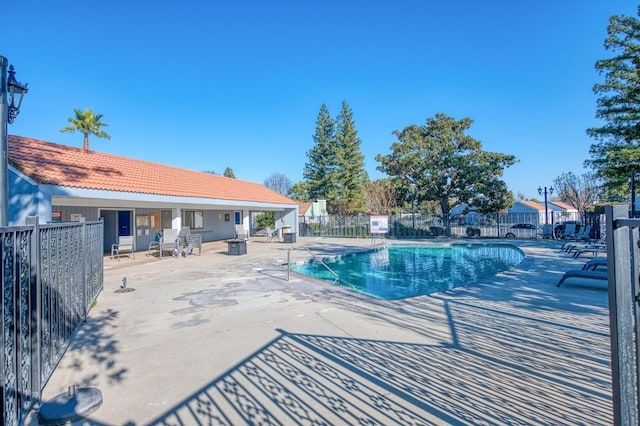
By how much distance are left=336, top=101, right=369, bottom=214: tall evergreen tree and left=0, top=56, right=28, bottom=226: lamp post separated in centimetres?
3284

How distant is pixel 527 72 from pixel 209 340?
66.2 feet

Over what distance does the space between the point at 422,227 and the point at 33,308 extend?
24121 mm

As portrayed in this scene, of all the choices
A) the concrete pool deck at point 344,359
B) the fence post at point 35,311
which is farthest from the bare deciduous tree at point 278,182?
the fence post at point 35,311

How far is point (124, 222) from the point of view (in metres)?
15.9

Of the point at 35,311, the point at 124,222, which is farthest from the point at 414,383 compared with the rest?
the point at 124,222

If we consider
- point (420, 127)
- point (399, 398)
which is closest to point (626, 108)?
point (420, 127)

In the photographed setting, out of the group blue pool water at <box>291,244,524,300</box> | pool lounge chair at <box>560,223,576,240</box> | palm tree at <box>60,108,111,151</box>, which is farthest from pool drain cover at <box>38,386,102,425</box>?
palm tree at <box>60,108,111,151</box>

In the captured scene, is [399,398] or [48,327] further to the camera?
[48,327]

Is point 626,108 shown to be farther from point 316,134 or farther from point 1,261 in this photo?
point 316,134

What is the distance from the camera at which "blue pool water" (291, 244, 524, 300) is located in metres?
10.1

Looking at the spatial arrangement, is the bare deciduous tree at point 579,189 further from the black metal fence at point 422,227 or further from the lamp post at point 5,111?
the lamp post at point 5,111

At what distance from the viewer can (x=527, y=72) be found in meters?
17.1

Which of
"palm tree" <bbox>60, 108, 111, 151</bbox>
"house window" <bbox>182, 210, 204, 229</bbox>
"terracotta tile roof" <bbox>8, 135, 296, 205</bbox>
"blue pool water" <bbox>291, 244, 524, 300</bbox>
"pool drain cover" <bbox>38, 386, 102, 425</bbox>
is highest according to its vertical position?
"palm tree" <bbox>60, 108, 111, 151</bbox>

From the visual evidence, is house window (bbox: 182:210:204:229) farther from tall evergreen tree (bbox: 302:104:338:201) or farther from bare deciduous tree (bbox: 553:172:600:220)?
bare deciduous tree (bbox: 553:172:600:220)
